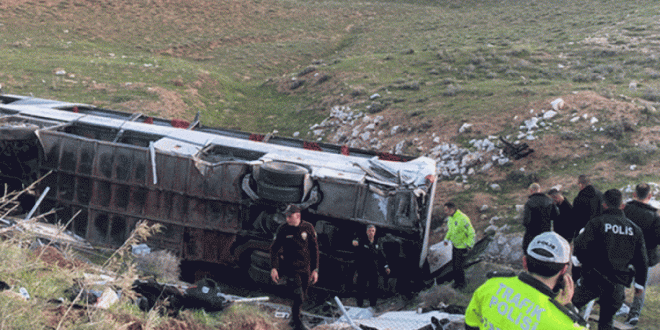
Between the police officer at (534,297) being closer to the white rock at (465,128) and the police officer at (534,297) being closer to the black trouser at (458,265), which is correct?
the black trouser at (458,265)

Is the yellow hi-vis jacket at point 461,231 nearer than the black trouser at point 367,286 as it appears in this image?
Yes

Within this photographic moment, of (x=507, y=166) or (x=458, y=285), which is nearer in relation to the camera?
(x=458, y=285)

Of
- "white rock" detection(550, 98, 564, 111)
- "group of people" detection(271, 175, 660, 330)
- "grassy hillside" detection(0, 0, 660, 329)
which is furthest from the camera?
"white rock" detection(550, 98, 564, 111)

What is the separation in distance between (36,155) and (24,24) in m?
27.1

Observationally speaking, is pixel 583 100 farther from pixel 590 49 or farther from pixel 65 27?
pixel 65 27

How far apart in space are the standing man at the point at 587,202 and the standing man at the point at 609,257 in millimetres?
1761

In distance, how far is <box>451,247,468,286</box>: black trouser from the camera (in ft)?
25.9

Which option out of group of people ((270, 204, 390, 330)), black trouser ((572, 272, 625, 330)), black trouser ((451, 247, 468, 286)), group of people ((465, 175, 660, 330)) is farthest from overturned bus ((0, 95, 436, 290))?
black trouser ((572, 272, 625, 330))

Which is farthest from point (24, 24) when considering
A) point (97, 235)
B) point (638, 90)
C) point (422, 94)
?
point (638, 90)

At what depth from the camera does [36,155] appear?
8.80m

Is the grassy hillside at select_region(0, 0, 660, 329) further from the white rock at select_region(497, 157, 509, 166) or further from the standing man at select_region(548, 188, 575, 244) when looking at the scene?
the standing man at select_region(548, 188, 575, 244)

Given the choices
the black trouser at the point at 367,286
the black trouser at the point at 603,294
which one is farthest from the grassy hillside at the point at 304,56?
the black trouser at the point at 603,294

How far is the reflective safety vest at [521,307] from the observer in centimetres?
275

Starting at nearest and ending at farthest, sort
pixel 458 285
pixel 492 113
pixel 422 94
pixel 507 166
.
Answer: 1. pixel 458 285
2. pixel 507 166
3. pixel 492 113
4. pixel 422 94
